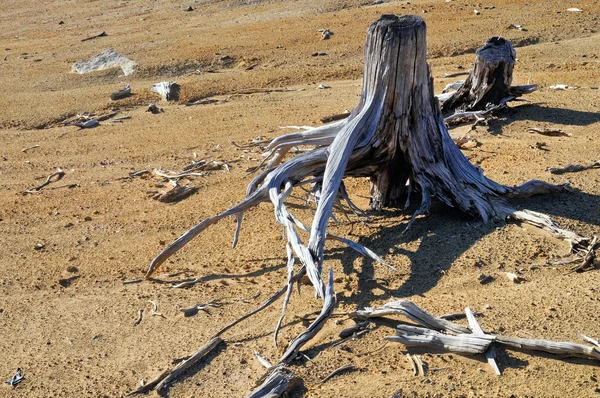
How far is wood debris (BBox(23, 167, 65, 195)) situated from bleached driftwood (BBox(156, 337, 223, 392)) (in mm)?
3578

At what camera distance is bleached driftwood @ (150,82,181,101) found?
32.6ft

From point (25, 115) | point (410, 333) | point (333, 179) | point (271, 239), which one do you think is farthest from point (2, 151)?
point (410, 333)

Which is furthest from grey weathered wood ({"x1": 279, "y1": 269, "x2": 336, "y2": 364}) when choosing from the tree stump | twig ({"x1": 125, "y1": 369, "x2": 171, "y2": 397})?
the tree stump

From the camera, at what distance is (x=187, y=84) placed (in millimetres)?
10266

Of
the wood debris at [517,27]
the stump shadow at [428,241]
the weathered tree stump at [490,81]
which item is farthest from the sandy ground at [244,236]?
the weathered tree stump at [490,81]

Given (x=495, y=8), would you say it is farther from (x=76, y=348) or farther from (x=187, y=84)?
(x=76, y=348)

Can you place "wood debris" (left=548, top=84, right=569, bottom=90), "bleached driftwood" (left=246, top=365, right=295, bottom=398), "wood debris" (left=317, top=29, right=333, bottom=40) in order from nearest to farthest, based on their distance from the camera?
"bleached driftwood" (left=246, top=365, right=295, bottom=398), "wood debris" (left=548, top=84, right=569, bottom=90), "wood debris" (left=317, top=29, right=333, bottom=40)

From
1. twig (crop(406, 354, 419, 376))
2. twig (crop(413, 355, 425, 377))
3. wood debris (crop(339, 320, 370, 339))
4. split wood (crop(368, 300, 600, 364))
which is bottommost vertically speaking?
twig (crop(406, 354, 419, 376))

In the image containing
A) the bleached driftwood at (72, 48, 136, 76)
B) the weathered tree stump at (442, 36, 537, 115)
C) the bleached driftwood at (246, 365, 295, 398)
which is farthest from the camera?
the bleached driftwood at (72, 48, 136, 76)

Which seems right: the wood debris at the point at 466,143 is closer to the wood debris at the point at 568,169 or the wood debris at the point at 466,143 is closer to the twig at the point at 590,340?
the wood debris at the point at 568,169

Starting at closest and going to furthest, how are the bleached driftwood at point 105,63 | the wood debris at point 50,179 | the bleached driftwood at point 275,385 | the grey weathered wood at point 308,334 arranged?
the bleached driftwood at point 275,385 → the grey weathered wood at point 308,334 → the wood debris at point 50,179 → the bleached driftwood at point 105,63

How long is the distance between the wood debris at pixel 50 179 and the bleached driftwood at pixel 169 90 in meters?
2.42

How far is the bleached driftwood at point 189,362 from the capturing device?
419 cm

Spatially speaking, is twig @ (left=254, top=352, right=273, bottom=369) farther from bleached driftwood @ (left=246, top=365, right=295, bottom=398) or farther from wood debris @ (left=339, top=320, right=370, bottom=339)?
wood debris @ (left=339, top=320, right=370, bottom=339)
